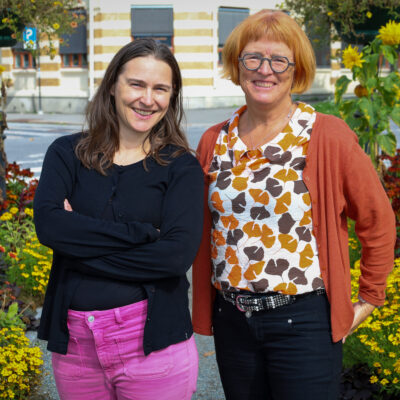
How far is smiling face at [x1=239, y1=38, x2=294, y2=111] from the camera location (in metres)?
2.19

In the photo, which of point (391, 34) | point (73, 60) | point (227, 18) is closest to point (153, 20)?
point (227, 18)

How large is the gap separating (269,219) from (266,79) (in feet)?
1.64

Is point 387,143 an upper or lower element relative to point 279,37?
lower

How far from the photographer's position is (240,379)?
91.2 inches

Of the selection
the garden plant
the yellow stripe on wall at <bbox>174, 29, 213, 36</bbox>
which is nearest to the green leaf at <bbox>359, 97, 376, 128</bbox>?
the garden plant

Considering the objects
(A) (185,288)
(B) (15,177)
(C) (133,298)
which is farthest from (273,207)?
(B) (15,177)

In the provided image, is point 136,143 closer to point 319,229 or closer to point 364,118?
point 319,229

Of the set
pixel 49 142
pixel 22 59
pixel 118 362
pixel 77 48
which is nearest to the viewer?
pixel 118 362

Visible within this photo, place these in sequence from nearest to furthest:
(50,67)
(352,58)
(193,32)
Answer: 1. (352,58)
2. (193,32)
3. (50,67)

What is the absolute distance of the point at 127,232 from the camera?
6.88 ft

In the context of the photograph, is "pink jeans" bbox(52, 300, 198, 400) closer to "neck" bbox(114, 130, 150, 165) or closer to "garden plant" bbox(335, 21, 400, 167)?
"neck" bbox(114, 130, 150, 165)

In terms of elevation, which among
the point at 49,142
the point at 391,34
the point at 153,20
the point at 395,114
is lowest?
the point at 49,142

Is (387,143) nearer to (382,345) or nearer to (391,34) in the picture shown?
(391,34)

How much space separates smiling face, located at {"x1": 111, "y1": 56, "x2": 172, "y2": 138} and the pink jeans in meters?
0.66
